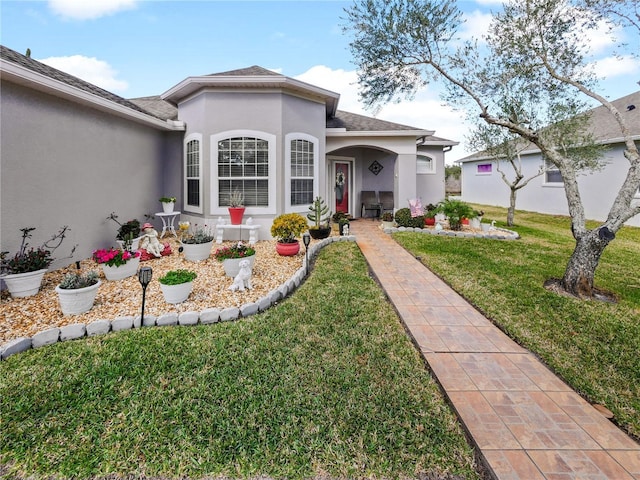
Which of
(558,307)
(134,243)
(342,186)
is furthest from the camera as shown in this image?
(342,186)

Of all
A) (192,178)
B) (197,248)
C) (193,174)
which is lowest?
(197,248)

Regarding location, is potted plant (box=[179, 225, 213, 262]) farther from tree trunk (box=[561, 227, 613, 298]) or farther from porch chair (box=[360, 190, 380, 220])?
porch chair (box=[360, 190, 380, 220])

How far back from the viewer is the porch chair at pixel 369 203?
577 inches

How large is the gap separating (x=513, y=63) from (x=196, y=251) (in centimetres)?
769

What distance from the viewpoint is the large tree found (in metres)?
5.86

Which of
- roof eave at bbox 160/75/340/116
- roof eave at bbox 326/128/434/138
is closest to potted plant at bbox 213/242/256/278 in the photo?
roof eave at bbox 160/75/340/116

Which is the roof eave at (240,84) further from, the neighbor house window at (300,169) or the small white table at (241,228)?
the small white table at (241,228)

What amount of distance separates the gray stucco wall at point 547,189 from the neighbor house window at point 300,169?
13133 millimetres

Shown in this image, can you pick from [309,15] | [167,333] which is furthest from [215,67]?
[167,333]

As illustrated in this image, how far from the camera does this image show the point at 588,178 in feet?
52.0

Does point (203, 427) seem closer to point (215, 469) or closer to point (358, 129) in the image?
point (215, 469)

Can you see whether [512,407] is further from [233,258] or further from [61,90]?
[61,90]

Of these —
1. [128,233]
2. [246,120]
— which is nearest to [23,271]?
[128,233]

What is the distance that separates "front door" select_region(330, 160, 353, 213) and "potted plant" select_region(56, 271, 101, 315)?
1043 centimetres
